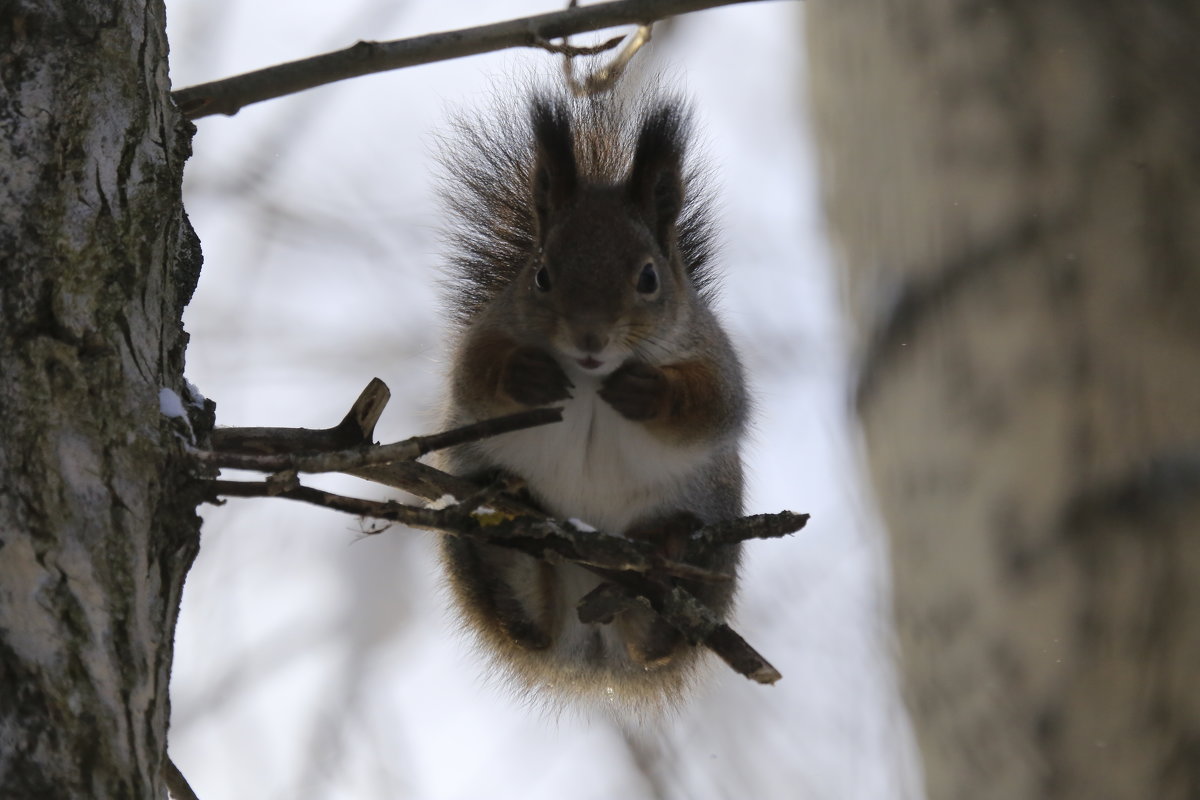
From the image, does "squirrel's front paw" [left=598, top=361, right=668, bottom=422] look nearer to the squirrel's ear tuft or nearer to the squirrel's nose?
the squirrel's nose

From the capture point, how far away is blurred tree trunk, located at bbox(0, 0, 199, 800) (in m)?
1.37

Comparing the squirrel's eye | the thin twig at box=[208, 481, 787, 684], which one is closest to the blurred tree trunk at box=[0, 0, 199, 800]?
the thin twig at box=[208, 481, 787, 684]

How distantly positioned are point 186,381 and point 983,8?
1335 mm

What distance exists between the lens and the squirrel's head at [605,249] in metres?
2.44

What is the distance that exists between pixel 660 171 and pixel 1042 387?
7.30 feet

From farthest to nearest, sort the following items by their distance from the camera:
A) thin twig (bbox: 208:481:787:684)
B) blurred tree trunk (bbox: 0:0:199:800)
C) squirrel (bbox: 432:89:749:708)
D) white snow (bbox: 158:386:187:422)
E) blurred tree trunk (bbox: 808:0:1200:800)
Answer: squirrel (bbox: 432:89:749:708) < thin twig (bbox: 208:481:787:684) < white snow (bbox: 158:386:187:422) < blurred tree trunk (bbox: 0:0:199:800) < blurred tree trunk (bbox: 808:0:1200:800)

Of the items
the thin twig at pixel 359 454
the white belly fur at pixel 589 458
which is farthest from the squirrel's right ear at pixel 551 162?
the thin twig at pixel 359 454

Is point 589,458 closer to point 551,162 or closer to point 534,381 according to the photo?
point 534,381

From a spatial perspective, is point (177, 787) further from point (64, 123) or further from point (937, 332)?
point (937, 332)

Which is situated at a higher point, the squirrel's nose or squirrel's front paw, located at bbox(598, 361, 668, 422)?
the squirrel's nose

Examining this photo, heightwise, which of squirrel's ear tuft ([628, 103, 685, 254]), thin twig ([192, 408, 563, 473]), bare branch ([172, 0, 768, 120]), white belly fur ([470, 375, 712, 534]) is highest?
bare branch ([172, 0, 768, 120])

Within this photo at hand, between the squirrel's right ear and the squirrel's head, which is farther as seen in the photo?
the squirrel's right ear

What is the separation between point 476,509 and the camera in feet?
6.44

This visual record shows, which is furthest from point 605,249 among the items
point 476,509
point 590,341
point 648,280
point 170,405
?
point 170,405
